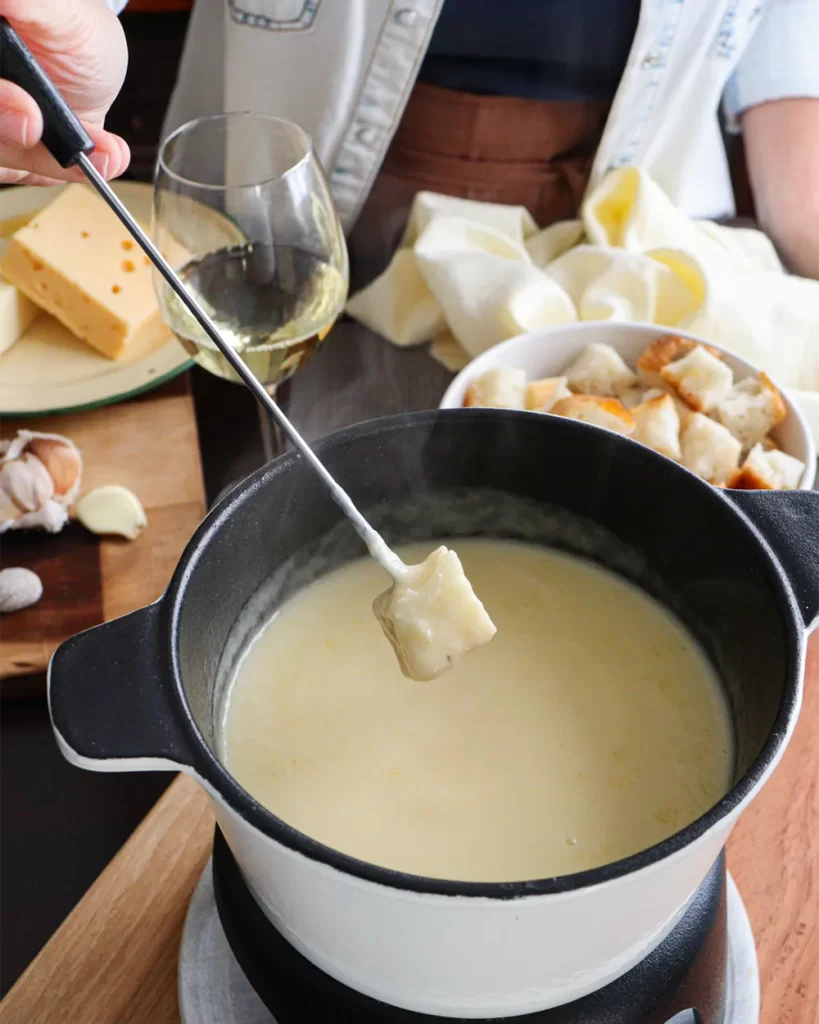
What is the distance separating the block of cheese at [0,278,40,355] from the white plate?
0.01 metres

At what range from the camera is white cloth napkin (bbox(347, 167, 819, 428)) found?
125 centimetres

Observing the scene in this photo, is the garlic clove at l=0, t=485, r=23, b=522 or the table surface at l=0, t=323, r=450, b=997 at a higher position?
the garlic clove at l=0, t=485, r=23, b=522

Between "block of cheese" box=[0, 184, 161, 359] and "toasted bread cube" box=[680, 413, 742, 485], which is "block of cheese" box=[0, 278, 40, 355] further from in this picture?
"toasted bread cube" box=[680, 413, 742, 485]

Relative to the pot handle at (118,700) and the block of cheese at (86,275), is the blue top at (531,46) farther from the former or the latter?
the pot handle at (118,700)

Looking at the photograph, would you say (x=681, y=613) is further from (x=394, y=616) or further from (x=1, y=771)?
(x=1, y=771)

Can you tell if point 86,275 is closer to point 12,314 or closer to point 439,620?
point 12,314

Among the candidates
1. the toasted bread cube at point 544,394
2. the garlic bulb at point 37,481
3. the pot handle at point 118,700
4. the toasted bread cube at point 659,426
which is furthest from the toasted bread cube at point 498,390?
the pot handle at point 118,700

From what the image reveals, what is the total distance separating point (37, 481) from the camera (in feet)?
3.60

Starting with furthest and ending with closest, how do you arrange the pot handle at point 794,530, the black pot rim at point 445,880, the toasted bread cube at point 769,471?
the toasted bread cube at point 769,471
the pot handle at point 794,530
the black pot rim at point 445,880

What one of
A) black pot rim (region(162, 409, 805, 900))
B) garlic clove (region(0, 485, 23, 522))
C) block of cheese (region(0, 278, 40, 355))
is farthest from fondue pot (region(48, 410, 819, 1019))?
block of cheese (region(0, 278, 40, 355))

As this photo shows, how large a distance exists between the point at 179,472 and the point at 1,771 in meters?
0.40

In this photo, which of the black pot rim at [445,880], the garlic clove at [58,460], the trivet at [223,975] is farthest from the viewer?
the garlic clove at [58,460]

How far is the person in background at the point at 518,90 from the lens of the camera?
53.4 inches

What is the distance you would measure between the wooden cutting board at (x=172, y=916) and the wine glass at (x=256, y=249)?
0.48 m
